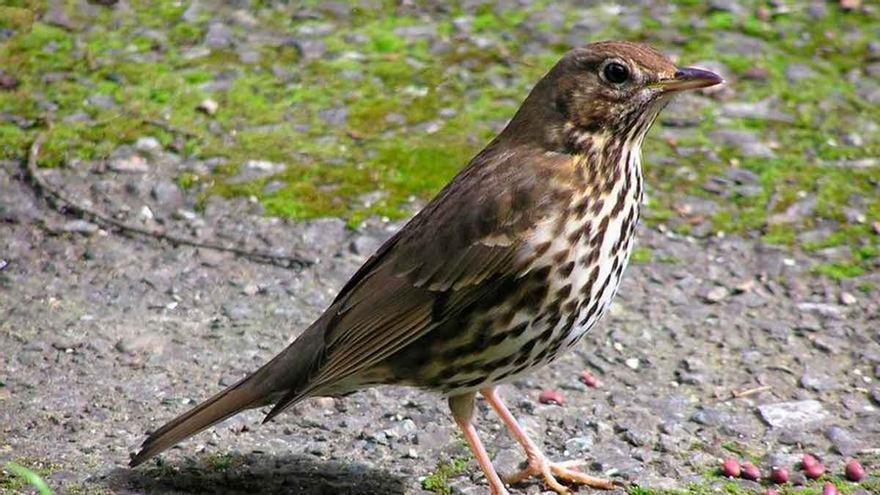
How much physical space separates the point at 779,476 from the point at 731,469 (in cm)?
17

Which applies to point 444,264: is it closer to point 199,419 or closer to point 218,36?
point 199,419

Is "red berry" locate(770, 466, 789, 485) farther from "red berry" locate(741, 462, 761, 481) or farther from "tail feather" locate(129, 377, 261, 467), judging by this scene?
"tail feather" locate(129, 377, 261, 467)

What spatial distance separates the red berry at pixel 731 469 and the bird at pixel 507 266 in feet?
2.04

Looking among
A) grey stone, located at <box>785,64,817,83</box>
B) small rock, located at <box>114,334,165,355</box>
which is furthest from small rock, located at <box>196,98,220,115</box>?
grey stone, located at <box>785,64,817,83</box>

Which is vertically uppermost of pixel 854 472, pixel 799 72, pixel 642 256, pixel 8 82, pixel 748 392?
pixel 854 472

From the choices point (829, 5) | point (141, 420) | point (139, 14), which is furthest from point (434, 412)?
point (829, 5)

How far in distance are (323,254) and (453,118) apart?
4.61 ft

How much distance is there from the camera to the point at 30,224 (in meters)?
7.08

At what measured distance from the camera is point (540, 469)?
552cm

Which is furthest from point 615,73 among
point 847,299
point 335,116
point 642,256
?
point 335,116

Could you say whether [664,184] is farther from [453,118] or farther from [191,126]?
[191,126]

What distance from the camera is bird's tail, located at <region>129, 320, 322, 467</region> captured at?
515 centimetres

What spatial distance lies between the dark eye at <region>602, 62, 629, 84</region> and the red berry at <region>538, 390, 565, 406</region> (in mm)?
1445

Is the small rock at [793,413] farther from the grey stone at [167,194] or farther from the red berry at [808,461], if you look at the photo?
the grey stone at [167,194]
